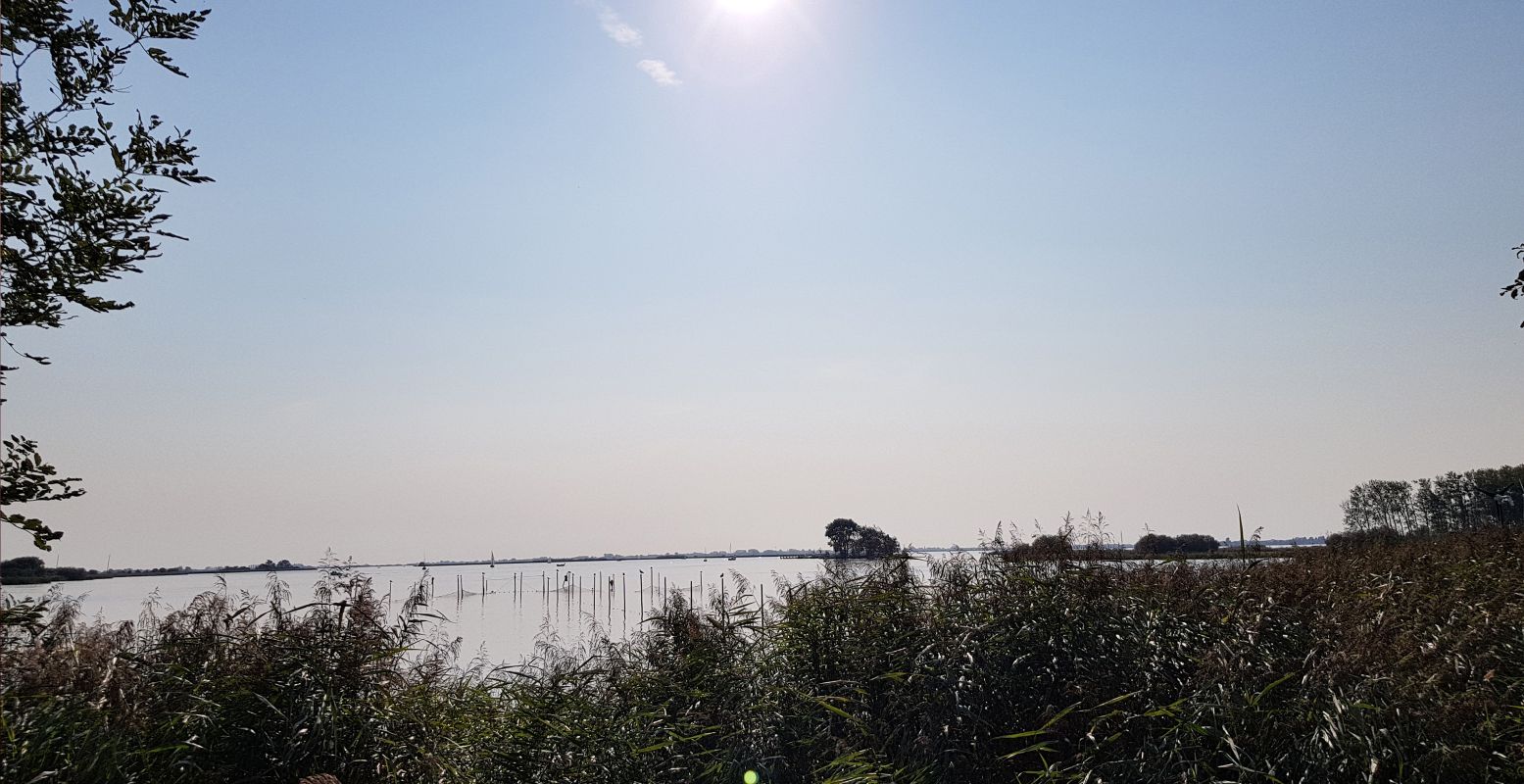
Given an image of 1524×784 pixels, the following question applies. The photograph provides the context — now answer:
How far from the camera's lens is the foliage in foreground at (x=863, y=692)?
17.1 ft

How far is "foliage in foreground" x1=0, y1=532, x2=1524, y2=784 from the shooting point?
17.1 feet

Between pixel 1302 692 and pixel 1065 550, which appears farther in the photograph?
pixel 1065 550

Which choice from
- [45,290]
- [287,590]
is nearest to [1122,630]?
[287,590]

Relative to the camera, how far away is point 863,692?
20.7ft

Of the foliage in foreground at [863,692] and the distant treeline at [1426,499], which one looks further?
the distant treeline at [1426,499]

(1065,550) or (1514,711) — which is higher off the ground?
(1065,550)

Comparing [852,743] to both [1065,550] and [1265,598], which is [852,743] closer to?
[1065,550]

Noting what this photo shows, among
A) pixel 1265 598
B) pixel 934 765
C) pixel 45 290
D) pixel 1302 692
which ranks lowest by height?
pixel 934 765

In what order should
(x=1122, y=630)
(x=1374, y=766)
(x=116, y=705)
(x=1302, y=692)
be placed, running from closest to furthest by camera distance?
(x=1374, y=766) → (x=116, y=705) → (x=1302, y=692) → (x=1122, y=630)

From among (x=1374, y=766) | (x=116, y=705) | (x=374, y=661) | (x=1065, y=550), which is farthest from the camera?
(x=1065, y=550)

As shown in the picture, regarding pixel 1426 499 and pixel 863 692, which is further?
pixel 1426 499

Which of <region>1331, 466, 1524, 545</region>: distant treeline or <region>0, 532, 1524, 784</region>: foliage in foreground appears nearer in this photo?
<region>0, 532, 1524, 784</region>: foliage in foreground

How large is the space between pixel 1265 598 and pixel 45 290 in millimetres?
8776

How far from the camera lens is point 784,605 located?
7.89 m
